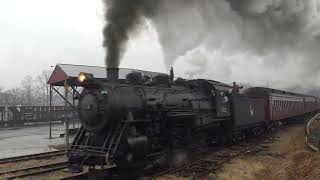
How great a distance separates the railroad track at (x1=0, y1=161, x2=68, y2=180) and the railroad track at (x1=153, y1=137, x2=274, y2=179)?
155 inches

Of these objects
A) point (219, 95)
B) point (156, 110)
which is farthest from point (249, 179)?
point (219, 95)

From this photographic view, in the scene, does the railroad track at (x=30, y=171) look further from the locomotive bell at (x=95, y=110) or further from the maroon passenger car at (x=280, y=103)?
the maroon passenger car at (x=280, y=103)

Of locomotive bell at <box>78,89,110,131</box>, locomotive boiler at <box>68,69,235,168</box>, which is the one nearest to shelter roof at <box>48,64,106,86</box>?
locomotive boiler at <box>68,69,235,168</box>

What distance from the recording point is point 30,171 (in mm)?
12688

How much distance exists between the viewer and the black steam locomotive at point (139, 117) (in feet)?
34.0

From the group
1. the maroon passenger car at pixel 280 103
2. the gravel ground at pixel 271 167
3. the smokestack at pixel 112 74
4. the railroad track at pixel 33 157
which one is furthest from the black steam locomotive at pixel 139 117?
the maroon passenger car at pixel 280 103

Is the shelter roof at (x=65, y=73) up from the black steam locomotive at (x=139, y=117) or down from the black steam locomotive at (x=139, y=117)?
up

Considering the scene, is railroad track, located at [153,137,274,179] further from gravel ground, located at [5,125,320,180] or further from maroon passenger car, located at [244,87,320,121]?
maroon passenger car, located at [244,87,320,121]

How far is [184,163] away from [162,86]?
2902mm

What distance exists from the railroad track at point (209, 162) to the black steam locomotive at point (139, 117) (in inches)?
27.0

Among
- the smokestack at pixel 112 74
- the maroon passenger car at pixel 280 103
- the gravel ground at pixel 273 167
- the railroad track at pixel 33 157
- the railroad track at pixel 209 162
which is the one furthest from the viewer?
the maroon passenger car at pixel 280 103

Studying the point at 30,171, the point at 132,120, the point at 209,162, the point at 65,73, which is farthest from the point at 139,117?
the point at 65,73

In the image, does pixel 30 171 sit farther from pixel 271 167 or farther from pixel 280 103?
pixel 280 103

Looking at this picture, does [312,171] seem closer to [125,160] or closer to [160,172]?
[160,172]
